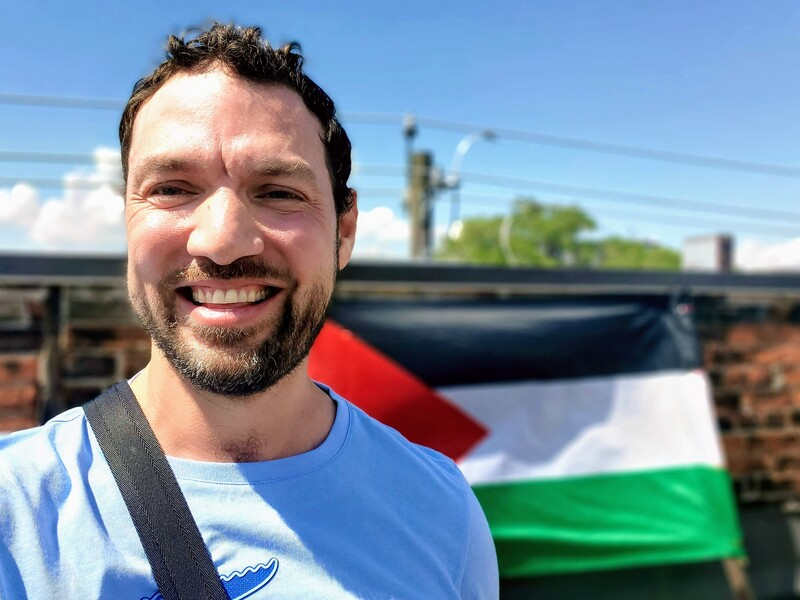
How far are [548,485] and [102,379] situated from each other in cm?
237

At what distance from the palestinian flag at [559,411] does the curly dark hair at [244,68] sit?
1.97 meters

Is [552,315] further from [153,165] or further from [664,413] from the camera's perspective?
[153,165]

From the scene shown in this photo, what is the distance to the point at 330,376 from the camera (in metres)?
3.27

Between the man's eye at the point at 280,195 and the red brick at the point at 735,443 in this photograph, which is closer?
the man's eye at the point at 280,195

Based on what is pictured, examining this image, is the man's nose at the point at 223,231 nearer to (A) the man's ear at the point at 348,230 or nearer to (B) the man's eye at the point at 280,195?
(B) the man's eye at the point at 280,195

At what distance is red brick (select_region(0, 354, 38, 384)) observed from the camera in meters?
2.96

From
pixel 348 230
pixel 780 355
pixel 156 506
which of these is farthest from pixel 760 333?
pixel 156 506

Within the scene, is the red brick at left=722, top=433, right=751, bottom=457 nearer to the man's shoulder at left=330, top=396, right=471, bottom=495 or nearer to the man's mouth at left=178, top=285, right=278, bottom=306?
the man's shoulder at left=330, top=396, right=471, bottom=495

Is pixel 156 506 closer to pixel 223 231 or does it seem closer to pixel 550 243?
pixel 223 231

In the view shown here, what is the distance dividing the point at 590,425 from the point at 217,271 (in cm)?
296

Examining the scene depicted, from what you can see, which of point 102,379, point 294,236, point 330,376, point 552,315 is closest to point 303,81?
point 294,236

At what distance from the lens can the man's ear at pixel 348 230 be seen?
1509 mm

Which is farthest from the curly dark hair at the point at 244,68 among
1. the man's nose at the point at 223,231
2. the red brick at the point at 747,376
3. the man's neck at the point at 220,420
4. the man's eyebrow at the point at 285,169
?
the red brick at the point at 747,376

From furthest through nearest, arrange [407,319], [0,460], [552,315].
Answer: [552,315] < [407,319] < [0,460]
